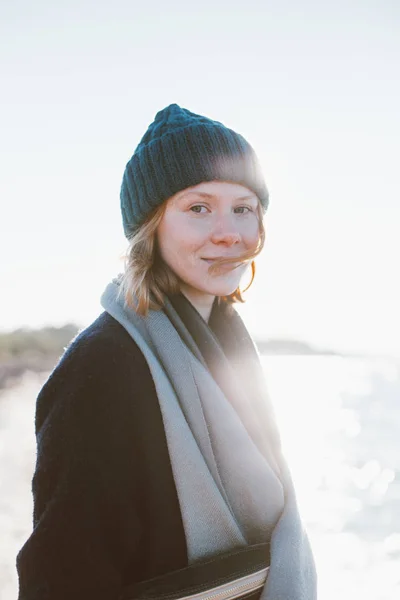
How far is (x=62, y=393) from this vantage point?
128 centimetres

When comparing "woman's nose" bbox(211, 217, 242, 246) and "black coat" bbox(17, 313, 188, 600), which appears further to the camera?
"woman's nose" bbox(211, 217, 242, 246)

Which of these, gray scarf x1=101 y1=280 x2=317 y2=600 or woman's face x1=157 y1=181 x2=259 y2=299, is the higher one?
woman's face x1=157 y1=181 x2=259 y2=299

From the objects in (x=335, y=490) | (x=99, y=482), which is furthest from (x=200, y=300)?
(x=335, y=490)

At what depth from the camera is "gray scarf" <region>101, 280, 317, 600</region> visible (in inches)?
52.4

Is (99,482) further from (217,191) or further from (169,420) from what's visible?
(217,191)

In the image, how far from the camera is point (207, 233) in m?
1.51

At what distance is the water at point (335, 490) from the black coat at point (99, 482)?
479 mm

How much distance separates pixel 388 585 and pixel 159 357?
4.22 m

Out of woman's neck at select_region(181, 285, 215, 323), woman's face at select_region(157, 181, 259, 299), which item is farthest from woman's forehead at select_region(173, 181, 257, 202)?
woman's neck at select_region(181, 285, 215, 323)

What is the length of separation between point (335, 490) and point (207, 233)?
662cm

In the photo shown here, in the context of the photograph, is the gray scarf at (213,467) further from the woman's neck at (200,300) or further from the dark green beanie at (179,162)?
the dark green beanie at (179,162)

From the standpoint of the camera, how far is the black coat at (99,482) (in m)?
1.18

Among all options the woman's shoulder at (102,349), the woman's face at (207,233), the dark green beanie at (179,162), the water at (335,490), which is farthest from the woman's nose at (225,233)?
the water at (335,490)

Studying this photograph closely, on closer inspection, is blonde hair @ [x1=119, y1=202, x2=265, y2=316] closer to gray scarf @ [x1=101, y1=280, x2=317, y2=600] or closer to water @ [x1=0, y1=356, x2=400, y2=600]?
gray scarf @ [x1=101, y1=280, x2=317, y2=600]
